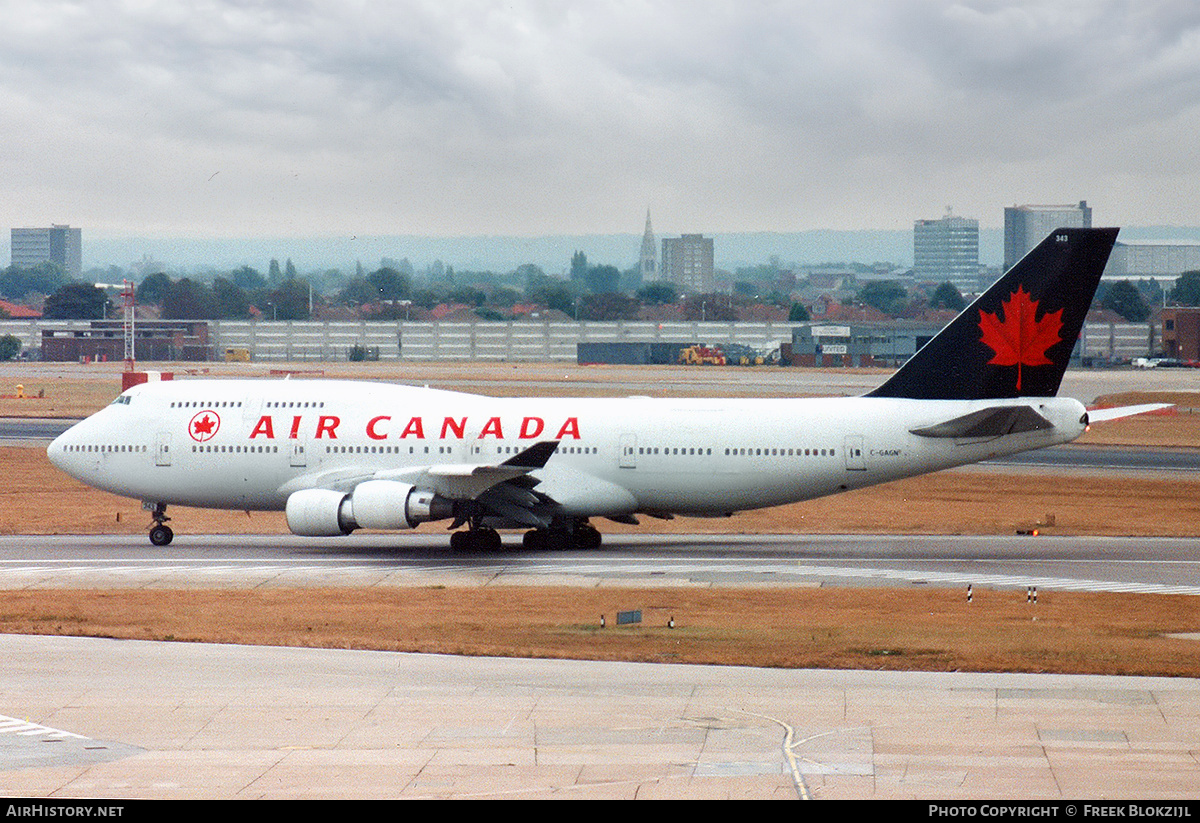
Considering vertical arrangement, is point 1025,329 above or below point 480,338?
above

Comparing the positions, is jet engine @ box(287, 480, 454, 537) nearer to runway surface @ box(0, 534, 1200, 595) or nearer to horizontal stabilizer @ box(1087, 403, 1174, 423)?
runway surface @ box(0, 534, 1200, 595)

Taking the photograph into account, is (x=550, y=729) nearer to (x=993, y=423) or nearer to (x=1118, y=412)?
(x=993, y=423)

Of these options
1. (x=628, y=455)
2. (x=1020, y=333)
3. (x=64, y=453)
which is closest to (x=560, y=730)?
(x=628, y=455)

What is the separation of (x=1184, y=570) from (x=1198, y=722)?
17529mm

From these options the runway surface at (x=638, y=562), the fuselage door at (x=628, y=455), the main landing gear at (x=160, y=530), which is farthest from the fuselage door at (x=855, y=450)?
the main landing gear at (x=160, y=530)

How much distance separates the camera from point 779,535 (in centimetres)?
4688

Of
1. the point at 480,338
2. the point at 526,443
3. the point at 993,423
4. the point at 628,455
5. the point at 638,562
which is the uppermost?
the point at 480,338

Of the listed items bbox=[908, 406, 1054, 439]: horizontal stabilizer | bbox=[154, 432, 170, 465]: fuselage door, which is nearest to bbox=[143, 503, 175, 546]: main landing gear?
bbox=[154, 432, 170, 465]: fuselage door

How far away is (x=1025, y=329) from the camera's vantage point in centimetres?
4109

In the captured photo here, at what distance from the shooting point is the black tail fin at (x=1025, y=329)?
134 feet

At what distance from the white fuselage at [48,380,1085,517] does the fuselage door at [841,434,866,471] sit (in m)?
0.04

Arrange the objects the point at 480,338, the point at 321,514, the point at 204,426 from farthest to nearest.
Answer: the point at 480,338 → the point at 204,426 → the point at 321,514

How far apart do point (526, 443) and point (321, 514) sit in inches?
243

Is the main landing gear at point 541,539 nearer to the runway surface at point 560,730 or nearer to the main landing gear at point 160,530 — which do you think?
the main landing gear at point 160,530
